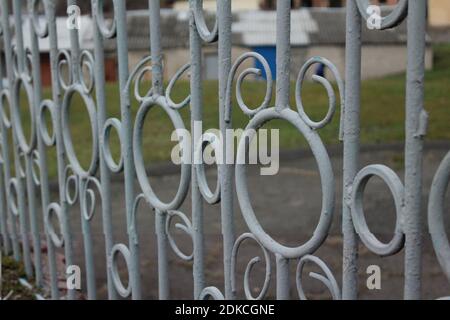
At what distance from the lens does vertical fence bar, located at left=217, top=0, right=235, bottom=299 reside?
1.44m

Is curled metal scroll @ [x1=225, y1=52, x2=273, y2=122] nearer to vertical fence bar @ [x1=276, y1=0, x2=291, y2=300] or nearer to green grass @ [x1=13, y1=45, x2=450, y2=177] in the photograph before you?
vertical fence bar @ [x1=276, y1=0, x2=291, y2=300]

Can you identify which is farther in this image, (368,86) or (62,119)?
(368,86)

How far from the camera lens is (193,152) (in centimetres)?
159

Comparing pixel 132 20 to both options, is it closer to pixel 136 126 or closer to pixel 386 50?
pixel 386 50

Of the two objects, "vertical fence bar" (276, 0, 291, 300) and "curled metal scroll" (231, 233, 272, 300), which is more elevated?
"vertical fence bar" (276, 0, 291, 300)

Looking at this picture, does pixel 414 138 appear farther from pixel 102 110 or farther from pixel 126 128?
pixel 102 110

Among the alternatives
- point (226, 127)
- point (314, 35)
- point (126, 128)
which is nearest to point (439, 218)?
point (226, 127)

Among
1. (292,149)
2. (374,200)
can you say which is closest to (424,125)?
(374,200)

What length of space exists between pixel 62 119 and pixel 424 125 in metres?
1.40

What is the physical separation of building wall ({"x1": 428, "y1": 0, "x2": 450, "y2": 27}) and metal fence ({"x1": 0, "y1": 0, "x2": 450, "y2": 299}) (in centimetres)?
1482

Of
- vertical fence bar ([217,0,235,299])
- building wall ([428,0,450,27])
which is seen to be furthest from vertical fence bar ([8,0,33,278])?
building wall ([428,0,450,27])

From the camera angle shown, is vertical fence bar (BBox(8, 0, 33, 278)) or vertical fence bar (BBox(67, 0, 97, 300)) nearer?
vertical fence bar (BBox(67, 0, 97, 300))

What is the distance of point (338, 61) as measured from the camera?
17.7m

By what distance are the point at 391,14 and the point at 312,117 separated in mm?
7873
